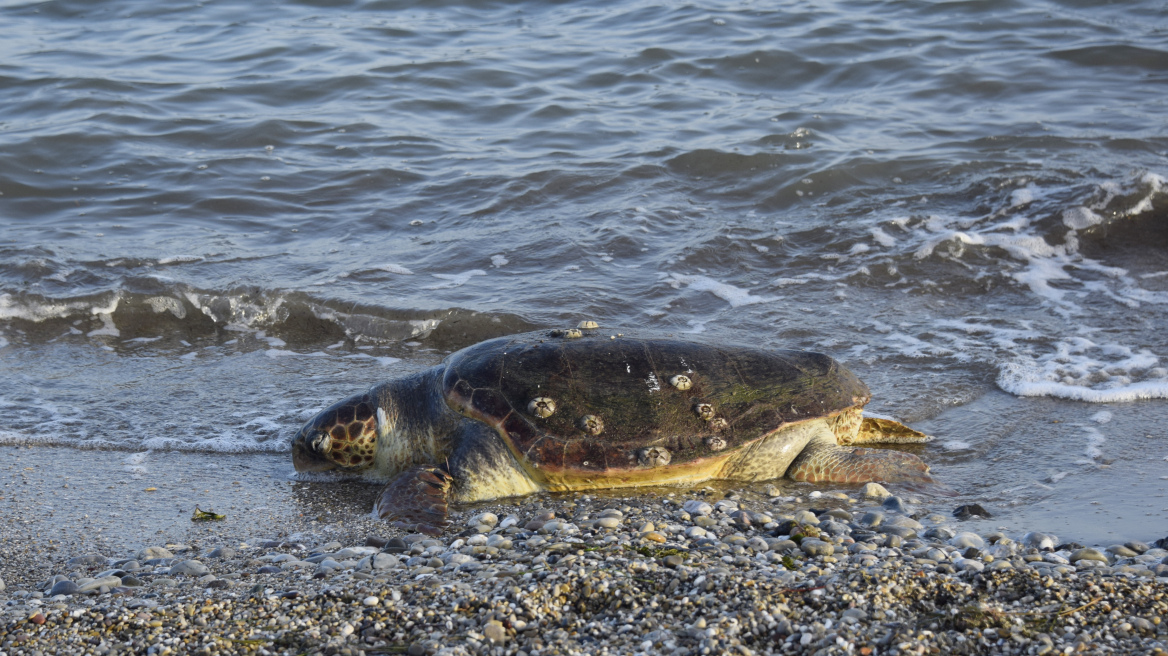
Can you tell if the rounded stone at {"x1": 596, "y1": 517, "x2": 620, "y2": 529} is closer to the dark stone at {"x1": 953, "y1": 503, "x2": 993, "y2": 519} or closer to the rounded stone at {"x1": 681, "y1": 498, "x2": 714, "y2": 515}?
the rounded stone at {"x1": 681, "y1": 498, "x2": 714, "y2": 515}

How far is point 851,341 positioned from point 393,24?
10484 mm

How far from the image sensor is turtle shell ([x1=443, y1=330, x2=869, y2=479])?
4.13m

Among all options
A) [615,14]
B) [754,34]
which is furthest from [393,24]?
[754,34]

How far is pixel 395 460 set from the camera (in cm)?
453

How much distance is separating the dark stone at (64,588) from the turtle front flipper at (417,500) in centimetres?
115

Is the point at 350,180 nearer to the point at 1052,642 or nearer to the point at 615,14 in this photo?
the point at 615,14

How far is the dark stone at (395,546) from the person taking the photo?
3.55 m

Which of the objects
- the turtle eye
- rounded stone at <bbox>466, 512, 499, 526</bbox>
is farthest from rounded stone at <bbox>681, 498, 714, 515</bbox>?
the turtle eye

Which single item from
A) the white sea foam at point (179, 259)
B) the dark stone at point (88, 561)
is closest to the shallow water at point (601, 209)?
the white sea foam at point (179, 259)

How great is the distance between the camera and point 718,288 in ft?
22.9

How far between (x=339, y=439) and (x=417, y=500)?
2.18 feet

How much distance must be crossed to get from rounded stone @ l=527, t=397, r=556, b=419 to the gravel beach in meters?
0.38

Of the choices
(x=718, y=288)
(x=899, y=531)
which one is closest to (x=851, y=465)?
(x=899, y=531)

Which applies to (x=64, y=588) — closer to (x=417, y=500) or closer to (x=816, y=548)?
(x=417, y=500)
